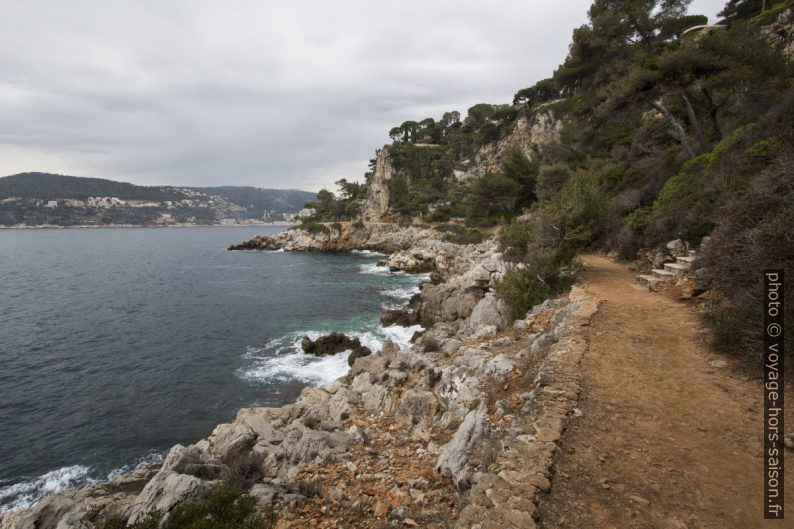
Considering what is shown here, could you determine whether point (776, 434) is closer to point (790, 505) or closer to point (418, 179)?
point (790, 505)

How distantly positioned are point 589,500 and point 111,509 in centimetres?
827

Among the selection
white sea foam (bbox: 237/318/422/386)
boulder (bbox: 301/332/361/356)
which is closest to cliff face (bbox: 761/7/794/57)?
white sea foam (bbox: 237/318/422/386)

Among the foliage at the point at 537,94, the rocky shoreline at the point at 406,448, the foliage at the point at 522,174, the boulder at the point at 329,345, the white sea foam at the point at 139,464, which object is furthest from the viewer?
the foliage at the point at 537,94

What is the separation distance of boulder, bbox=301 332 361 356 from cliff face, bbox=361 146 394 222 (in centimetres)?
6303

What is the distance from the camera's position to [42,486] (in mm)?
11375

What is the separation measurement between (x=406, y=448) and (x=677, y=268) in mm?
10694

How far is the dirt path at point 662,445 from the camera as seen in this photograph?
4020mm

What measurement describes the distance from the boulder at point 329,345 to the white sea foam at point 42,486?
10386 millimetres

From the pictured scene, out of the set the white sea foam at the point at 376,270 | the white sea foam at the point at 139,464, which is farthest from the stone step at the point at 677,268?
the white sea foam at the point at 376,270

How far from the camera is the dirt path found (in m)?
4.02

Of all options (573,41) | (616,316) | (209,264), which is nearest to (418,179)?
(209,264)

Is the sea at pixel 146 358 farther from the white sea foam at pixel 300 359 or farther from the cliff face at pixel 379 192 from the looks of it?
the cliff face at pixel 379 192

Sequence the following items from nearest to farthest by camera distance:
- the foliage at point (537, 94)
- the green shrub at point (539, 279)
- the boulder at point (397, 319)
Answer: the green shrub at point (539, 279), the boulder at point (397, 319), the foliage at point (537, 94)

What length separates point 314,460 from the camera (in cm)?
802
